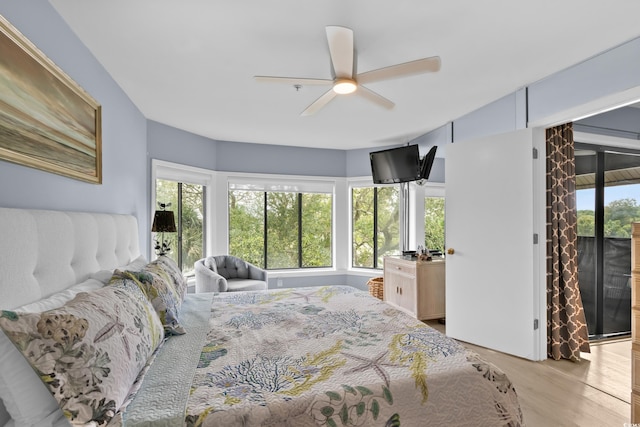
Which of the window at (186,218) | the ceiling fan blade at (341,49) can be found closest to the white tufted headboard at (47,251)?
the ceiling fan blade at (341,49)

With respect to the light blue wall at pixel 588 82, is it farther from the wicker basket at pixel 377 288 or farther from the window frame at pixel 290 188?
the window frame at pixel 290 188

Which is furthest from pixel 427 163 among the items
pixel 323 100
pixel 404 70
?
pixel 404 70

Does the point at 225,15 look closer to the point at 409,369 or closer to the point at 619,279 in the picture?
the point at 409,369

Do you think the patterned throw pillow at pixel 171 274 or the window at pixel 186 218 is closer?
the patterned throw pillow at pixel 171 274

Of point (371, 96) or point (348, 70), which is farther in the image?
point (371, 96)

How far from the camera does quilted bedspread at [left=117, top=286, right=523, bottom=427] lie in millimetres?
1079

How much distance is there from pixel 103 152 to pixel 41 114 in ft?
2.74

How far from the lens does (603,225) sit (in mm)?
3428

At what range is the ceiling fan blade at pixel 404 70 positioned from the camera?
186 cm

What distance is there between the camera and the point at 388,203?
5.27 m

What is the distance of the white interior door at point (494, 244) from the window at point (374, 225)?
1.77m

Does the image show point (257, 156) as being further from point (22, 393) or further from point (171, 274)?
point (22, 393)

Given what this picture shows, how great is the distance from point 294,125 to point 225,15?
2.16 meters

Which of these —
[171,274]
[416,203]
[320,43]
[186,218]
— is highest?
[320,43]
